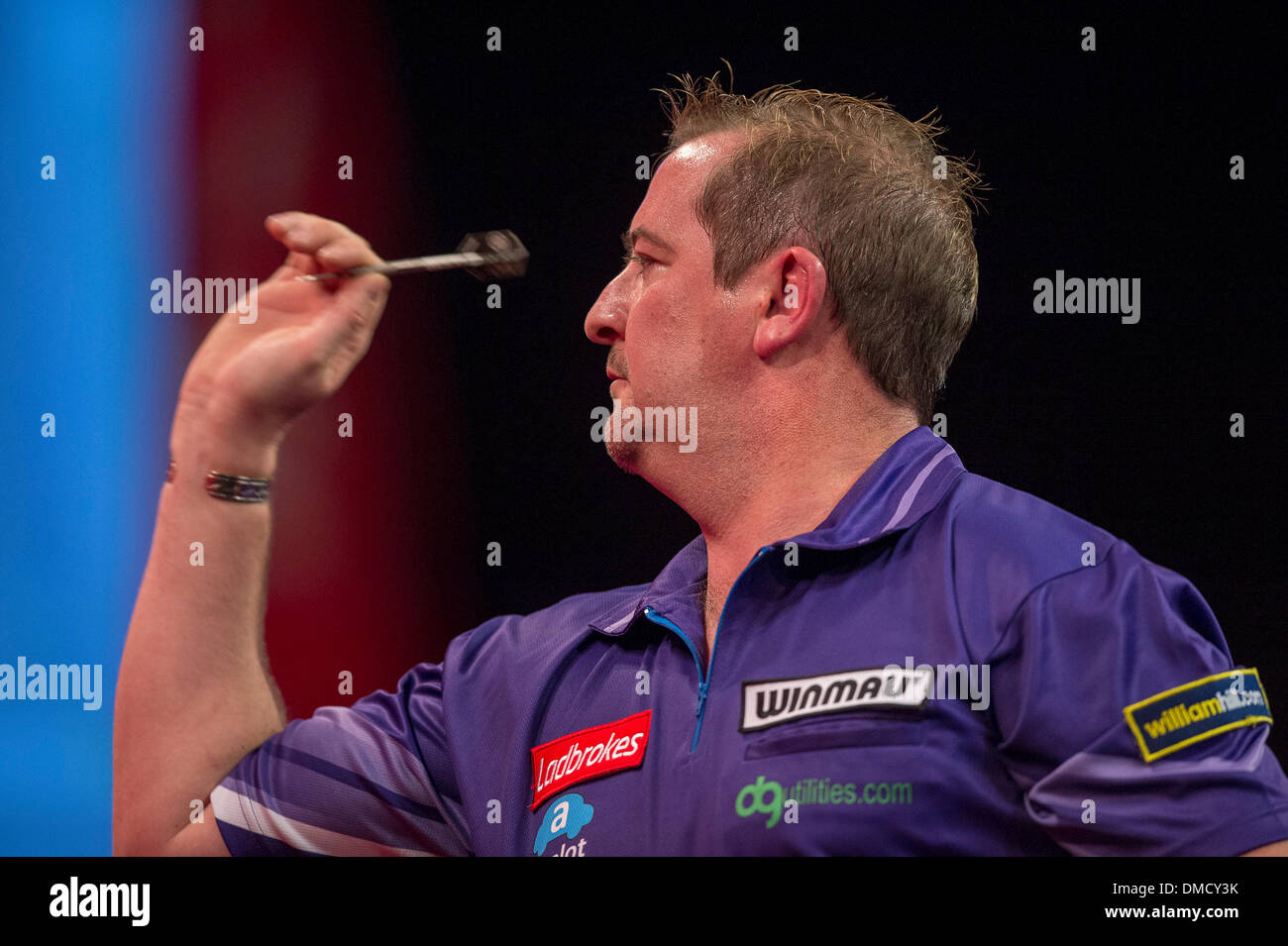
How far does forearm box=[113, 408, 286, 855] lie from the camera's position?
1.78 meters

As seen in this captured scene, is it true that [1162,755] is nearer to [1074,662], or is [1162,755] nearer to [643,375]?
[1074,662]

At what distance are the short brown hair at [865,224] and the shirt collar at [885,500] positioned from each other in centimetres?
14

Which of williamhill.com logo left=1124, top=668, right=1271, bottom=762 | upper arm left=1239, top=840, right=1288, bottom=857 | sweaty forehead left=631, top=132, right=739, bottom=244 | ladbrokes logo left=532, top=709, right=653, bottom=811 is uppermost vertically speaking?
sweaty forehead left=631, top=132, right=739, bottom=244

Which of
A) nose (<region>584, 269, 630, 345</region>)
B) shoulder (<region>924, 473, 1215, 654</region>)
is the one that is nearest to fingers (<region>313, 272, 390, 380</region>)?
nose (<region>584, 269, 630, 345</region>)

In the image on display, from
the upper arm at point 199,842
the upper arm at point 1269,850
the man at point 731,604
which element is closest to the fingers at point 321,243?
the man at point 731,604

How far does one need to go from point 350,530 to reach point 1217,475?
1.55 metres

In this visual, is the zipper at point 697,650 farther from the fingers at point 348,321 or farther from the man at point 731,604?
the fingers at point 348,321

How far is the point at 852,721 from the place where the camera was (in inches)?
58.7

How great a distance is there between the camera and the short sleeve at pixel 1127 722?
1.31m

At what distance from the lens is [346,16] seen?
2131 millimetres

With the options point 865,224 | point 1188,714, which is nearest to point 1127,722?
point 1188,714

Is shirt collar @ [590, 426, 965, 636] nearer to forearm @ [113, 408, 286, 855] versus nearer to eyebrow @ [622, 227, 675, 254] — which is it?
eyebrow @ [622, 227, 675, 254]

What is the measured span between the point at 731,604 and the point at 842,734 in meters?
0.25

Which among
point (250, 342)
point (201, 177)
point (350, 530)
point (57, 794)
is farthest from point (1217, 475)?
point (57, 794)
